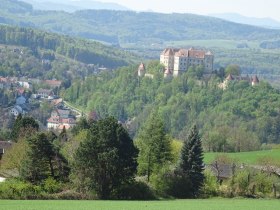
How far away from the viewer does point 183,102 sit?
420ft

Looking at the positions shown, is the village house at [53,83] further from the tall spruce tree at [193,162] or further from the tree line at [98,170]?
the tree line at [98,170]

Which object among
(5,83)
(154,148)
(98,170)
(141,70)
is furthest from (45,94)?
(98,170)

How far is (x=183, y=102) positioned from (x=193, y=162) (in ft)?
264

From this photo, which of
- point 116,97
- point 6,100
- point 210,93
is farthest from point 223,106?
point 6,100

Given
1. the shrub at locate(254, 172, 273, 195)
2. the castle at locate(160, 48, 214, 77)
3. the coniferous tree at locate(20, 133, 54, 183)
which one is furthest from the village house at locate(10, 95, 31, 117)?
the coniferous tree at locate(20, 133, 54, 183)

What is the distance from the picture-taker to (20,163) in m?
43.3

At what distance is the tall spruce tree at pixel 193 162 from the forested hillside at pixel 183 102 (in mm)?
53307

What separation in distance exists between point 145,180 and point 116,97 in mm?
90859

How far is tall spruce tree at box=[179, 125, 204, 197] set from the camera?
47250 mm

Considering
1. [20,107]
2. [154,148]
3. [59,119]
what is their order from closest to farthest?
[154,148] → [59,119] → [20,107]

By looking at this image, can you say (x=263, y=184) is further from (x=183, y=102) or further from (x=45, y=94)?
(x=45, y=94)

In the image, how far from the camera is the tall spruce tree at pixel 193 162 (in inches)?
1860

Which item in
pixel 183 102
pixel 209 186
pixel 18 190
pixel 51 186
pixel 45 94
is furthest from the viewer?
pixel 45 94

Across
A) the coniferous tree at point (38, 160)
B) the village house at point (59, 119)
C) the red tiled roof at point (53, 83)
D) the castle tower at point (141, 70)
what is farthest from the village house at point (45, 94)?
the coniferous tree at point (38, 160)
